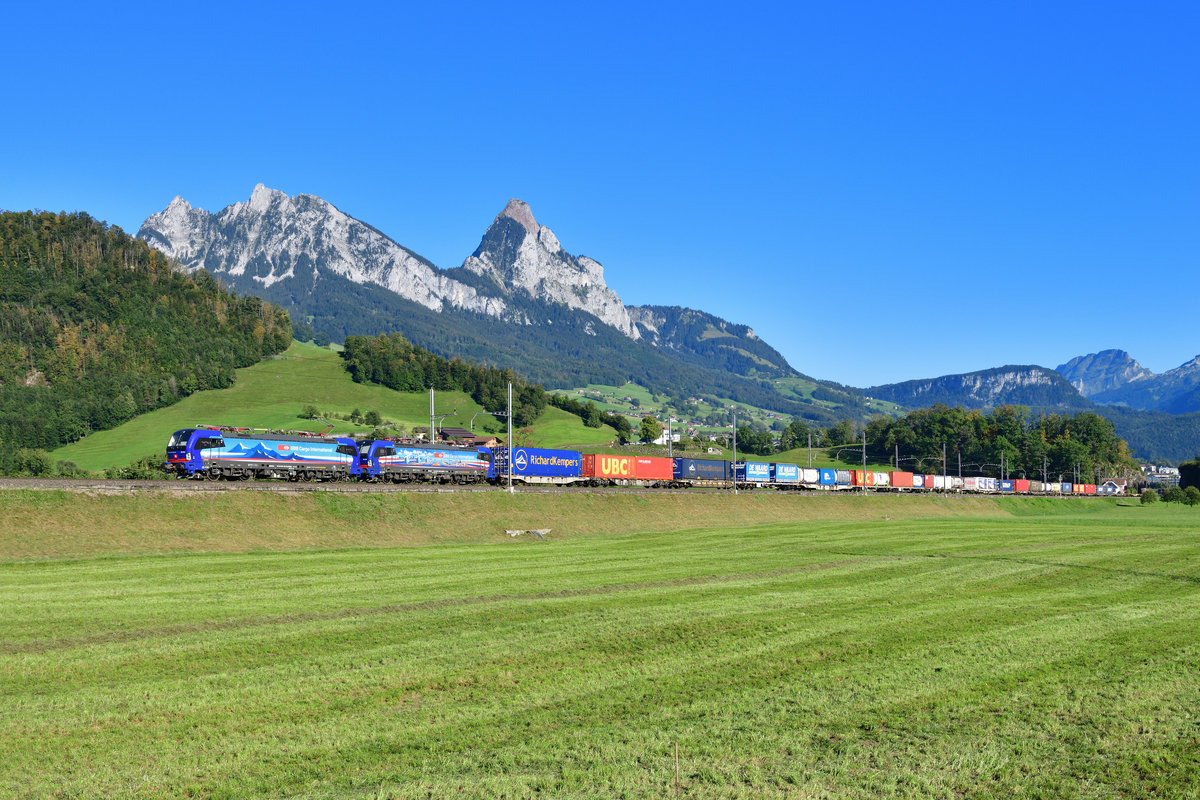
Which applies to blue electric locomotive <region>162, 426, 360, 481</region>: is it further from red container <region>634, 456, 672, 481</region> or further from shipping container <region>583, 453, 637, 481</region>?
red container <region>634, 456, 672, 481</region>

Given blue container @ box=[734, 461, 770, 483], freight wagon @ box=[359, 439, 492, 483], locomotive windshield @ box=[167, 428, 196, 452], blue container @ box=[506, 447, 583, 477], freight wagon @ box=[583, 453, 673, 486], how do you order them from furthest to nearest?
1. blue container @ box=[734, 461, 770, 483]
2. freight wagon @ box=[583, 453, 673, 486]
3. blue container @ box=[506, 447, 583, 477]
4. freight wagon @ box=[359, 439, 492, 483]
5. locomotive windshield @ box=[167, 428, 196, 452]

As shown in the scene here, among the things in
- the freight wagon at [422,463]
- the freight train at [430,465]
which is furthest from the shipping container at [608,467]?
the freight wagon at [422,463]

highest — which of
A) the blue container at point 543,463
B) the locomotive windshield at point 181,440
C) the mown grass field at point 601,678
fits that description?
the locomotive windshield at point 181,440

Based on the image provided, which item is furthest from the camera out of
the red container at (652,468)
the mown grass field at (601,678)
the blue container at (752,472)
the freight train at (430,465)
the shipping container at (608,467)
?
the blue container at (752,472)

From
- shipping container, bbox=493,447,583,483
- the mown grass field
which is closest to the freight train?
shipping container, bbox=493,447,583,483

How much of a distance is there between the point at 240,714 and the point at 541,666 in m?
5.60

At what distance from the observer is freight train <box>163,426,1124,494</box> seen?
2559 inches

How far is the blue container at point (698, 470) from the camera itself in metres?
105

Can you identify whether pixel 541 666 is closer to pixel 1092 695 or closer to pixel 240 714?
pixel 240 714

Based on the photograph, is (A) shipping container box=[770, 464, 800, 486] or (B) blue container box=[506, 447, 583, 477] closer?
(B) blue container box=[506, 447, 583, 477]

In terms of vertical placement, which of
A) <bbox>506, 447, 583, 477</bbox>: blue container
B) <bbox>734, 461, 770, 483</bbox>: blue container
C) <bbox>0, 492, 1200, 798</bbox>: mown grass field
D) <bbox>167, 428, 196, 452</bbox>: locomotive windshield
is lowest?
<bbox>0, 492, 1200, 798</bbox>: mown grass field

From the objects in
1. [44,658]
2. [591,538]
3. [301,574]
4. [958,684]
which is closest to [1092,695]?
[958,684]

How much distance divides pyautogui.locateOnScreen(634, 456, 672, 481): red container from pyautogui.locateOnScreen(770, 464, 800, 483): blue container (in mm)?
19880

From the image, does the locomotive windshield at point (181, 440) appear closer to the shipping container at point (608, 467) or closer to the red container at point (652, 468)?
the shipping container at point (608, 467)
